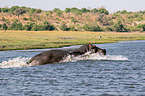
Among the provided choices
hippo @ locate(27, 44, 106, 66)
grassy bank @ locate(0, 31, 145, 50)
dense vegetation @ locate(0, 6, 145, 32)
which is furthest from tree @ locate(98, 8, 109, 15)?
hippo @ locate(27, 44, 106, 66)

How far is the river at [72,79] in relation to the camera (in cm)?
1198

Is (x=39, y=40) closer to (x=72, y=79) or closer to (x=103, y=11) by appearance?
(x=72, y=79)

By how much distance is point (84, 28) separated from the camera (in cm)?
8081

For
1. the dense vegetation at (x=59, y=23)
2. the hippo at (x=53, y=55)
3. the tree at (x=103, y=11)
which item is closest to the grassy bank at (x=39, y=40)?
the hippo at (x=53, y=55)

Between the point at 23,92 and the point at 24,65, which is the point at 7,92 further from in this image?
the point at 24,65

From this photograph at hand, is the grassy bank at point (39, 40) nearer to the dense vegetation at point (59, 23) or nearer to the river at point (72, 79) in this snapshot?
the river at point (72, 79)

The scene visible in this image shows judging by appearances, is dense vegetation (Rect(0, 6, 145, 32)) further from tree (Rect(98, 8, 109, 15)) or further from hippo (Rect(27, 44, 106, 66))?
hippo (Rect(27, 44, 106, 66))

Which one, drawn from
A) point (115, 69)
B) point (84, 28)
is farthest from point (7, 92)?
point (84, 28)

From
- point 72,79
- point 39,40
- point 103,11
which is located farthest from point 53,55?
point 103,11

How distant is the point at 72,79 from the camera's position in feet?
47.3

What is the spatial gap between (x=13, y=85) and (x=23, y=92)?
59.4 inches

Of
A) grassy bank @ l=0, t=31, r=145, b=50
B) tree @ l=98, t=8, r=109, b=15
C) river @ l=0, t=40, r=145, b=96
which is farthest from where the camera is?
tree @ l=98, t=8, r=109, b=15

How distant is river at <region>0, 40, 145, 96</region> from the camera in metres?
12.0

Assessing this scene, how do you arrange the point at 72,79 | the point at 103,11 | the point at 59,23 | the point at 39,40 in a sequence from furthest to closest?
the point at 103,11 < the point at 59,23 < the point at 39,40 < the point at 72,79
